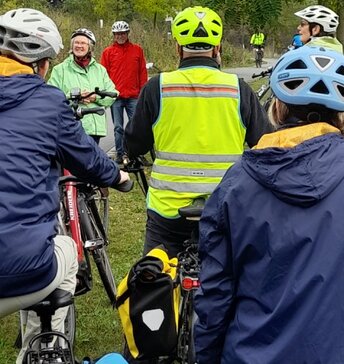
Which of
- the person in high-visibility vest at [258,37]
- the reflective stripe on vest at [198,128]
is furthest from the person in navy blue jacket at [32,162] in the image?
the person in high-visibility vest at [258,37]

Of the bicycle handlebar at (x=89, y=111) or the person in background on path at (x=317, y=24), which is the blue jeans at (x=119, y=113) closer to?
the person in background on path at (x=317, y=24)

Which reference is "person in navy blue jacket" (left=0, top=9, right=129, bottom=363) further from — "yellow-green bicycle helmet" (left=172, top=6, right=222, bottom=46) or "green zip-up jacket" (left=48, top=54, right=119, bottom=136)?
"green zip-up jacket" (left=48, top=54, right=119, bottom=136)

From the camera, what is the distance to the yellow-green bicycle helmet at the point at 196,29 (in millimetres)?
3803

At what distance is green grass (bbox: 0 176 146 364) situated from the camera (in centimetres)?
499

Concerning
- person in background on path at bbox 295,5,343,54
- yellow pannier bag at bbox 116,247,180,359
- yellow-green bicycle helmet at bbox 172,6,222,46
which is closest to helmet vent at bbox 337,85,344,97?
yellow pannier bag at bbox 116,247,180,359

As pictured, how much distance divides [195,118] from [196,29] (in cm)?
51

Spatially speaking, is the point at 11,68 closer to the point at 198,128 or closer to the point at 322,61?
the point at 198,128

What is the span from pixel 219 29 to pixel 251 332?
218 cm

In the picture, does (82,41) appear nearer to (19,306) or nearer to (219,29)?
(219,29)

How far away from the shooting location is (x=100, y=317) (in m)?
5.46

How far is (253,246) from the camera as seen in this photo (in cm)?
219

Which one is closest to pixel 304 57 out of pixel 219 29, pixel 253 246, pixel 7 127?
pixel 253 246

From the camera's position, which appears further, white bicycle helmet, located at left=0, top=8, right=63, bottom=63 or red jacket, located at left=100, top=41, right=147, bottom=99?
red jacket, located at left=100, top=41, right=147, bottom=99

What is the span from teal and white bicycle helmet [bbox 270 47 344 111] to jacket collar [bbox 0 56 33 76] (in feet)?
4.20
